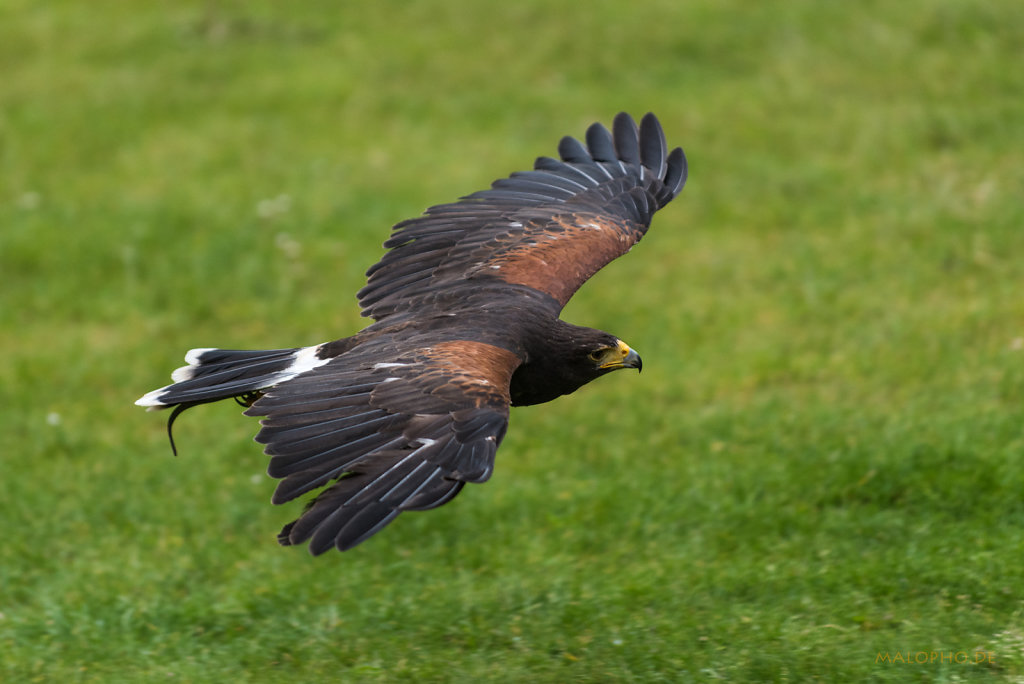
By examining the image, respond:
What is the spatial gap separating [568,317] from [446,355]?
18.4 ft

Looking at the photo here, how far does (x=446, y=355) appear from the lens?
6.41m

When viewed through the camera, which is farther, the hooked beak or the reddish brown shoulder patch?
the reddish brown shoulder patch

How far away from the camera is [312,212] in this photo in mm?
13484

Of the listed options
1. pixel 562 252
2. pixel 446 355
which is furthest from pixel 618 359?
pixel 446 355

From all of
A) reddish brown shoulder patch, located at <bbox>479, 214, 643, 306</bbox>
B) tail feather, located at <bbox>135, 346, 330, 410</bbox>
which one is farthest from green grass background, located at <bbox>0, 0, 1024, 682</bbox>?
reddish brown shoulder patch, located at <bbox>479, 214, 643, 306</bbox>

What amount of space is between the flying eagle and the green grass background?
1.28 meters

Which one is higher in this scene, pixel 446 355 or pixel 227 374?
pixel 227 374

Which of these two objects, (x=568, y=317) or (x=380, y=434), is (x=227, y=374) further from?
(x=568, y=317)

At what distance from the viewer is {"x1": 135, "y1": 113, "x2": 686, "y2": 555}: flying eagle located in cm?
A: 548

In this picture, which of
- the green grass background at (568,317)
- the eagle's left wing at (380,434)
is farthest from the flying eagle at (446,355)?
the green grass background at (568,317)

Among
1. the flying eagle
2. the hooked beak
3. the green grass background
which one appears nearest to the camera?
the flying eagle

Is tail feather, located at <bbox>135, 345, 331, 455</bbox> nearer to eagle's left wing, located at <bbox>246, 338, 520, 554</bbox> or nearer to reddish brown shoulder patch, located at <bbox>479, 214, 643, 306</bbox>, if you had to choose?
eagle's left wing, located at <bbox>246, 338, 520, 554</bbox>

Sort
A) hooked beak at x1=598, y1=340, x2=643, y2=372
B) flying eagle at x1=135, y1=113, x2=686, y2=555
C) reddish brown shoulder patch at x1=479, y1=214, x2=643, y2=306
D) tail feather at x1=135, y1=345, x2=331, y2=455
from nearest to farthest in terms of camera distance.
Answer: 1. flying eagle at x1=135, y1=113, x2=686, y2=555
2. tail feather at x1=135, y1=345, x2=331, y2=455
3. hooked beak at x1=598, y1=340, x2=643, y2=372
4. reddish brown shoulder patch at x1=479, y1=214, x2=643, y2=306

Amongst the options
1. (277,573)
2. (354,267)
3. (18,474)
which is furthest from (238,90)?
(277,573)
